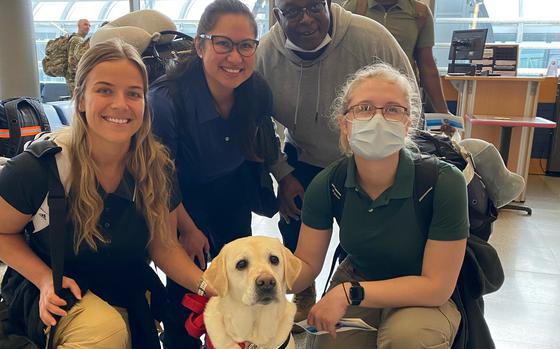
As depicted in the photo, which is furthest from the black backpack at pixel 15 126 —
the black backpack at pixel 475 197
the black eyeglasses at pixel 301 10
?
the black backpack at pixel 475 197

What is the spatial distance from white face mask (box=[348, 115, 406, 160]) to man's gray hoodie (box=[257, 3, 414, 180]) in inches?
26.5

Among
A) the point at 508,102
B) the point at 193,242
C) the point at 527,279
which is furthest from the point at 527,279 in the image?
the point at 508,102

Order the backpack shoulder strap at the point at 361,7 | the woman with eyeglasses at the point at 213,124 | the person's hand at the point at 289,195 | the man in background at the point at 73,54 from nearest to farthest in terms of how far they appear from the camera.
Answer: the woman with eyeglasses at the point at 213,124, the person's hand at the point at 289,195, the backpack shoulder strap at the point at 361,7, the man in background at the point at 73,54

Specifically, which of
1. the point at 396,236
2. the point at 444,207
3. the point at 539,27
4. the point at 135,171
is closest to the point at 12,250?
the point at 135,171

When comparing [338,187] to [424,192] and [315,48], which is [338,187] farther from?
[315,48]

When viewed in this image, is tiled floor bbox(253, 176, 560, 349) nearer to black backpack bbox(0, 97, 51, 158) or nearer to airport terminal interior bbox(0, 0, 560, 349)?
airport terminal interior bbox(0, 0, 560, 349)

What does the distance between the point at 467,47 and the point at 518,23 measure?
1709 mm

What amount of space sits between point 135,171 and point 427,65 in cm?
211

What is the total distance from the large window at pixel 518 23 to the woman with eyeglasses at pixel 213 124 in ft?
16.5

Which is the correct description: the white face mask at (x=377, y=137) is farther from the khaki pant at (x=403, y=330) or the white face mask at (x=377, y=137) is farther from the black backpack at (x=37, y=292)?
the black backpack at (x=37, y=292)

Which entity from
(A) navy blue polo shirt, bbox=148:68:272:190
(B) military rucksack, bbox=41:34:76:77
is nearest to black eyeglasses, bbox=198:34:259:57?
(A) navy blue polo shirt, bbox=148:68:272:190

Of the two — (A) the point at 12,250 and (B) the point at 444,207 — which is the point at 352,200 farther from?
(A) the point at 12,250

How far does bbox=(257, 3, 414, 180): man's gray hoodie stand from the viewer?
2072mm

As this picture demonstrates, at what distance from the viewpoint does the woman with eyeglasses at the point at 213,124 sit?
5.68 feet
